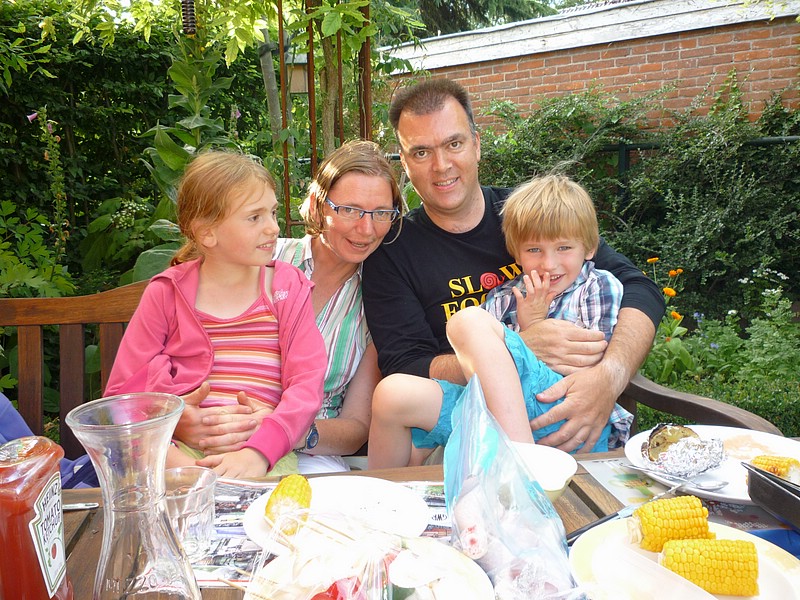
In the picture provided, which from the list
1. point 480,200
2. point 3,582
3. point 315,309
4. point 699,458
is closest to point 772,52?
point 480,200

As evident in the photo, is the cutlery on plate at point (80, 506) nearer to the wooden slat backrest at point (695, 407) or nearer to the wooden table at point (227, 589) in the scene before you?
the wooden table at point (227, 589)

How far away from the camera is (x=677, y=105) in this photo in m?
6.59

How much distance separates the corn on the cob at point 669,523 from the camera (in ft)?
2.75

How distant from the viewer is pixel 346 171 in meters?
2.15

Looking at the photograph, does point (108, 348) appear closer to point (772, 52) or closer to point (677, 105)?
point (677, 105)

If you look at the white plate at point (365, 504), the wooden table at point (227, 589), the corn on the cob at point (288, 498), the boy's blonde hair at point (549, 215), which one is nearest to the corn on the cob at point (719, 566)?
the wooden table at point (227, 589)

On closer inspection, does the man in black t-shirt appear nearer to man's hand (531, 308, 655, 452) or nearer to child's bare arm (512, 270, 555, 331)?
man's hand (531, 308, 655, 452)

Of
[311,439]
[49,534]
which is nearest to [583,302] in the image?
[311,439]

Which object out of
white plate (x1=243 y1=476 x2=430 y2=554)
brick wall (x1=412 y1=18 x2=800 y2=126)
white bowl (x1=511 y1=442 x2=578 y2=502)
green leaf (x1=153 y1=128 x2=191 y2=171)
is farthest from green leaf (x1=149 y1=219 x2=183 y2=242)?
brick wall (x1=412 y1=18 x2=800 y2=126)

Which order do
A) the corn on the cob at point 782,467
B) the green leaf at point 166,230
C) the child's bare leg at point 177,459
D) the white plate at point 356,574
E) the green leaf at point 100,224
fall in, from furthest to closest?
the green leaf at point 100,224, the green leaf at point 166,230, the child's bare leg at point 177,459, the corn on the cob at point 782,467, the white plate at point 356,574

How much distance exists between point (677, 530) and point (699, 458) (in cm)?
33

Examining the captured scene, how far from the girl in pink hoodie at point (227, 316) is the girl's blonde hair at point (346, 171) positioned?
252 millimetres

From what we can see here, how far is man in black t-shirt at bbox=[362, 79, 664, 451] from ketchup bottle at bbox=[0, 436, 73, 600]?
146 cm

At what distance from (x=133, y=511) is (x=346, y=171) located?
161cm
